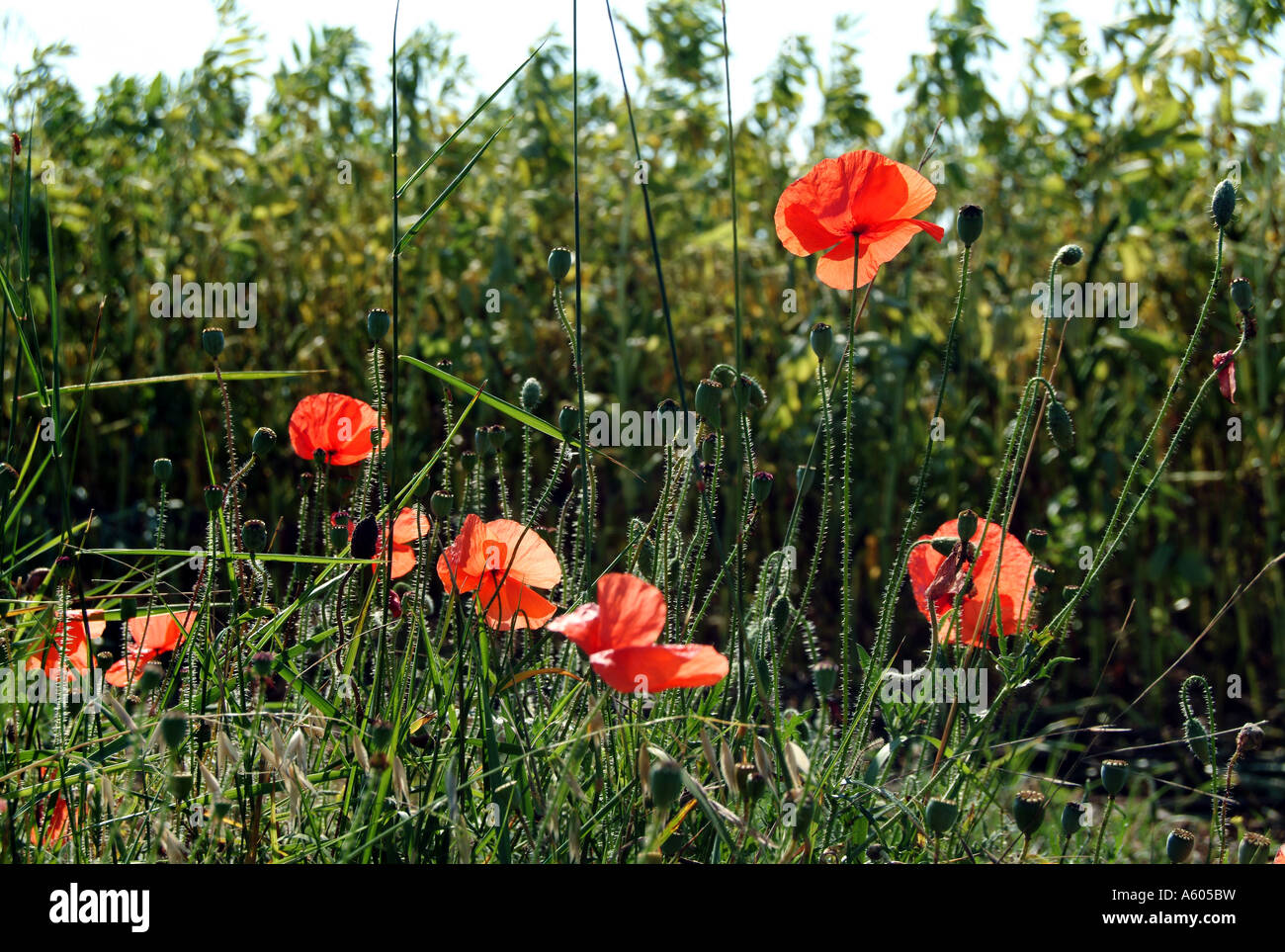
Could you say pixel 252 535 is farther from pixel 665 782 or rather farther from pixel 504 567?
pixel 665 782

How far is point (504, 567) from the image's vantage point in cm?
117

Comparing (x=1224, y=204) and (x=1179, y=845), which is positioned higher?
(x=1224, y=204)

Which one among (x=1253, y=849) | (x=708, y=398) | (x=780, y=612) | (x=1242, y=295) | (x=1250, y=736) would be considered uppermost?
(x=1242, y=295)

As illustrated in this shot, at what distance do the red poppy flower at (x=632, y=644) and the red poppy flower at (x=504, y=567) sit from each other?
21 centimetres

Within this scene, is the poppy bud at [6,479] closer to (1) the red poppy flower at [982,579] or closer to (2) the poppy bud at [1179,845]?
(1) the red poppy flower at [982,579]

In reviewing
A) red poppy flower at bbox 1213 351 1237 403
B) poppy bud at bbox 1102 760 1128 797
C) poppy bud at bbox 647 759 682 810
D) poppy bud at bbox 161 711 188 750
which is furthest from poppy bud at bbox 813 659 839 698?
poppy bud at bbox 161 711 188 750

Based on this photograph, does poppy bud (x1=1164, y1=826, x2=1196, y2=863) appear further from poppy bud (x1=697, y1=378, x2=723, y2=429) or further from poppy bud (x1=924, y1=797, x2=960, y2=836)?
poppy bud (x1=697, y1=378, x2=723, y2=429)

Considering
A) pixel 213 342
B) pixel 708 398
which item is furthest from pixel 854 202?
pixel 213 342

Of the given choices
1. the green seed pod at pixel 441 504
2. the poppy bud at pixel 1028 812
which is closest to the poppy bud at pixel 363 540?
the green seed pod at pixel 441 504

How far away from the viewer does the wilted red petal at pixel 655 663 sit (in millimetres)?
876

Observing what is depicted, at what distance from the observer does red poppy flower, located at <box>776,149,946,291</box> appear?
117 centimetres

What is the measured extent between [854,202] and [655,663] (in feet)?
1.81

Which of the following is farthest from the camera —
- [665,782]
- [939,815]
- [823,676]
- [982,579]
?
[982,579]
